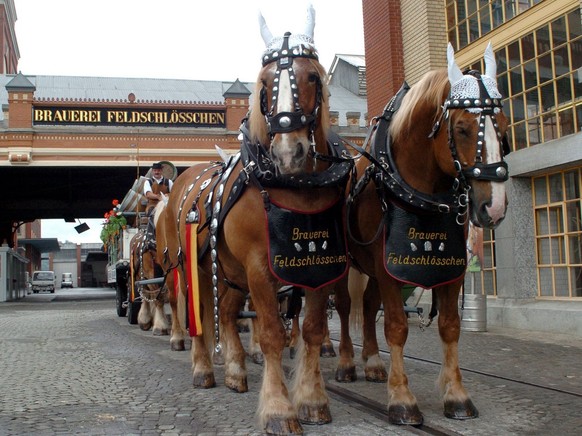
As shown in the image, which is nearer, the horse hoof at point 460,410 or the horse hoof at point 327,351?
the horse hoof at point 460,410

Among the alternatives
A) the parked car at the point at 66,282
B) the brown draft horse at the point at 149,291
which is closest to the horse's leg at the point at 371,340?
the brown draft horse at the point at 149,291

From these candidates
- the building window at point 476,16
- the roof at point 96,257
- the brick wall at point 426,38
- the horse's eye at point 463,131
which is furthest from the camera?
the roof at point 96,257

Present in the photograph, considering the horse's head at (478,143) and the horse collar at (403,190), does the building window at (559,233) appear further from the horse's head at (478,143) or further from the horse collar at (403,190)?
the horse's head at (478,143)

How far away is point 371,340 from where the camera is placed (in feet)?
19.4

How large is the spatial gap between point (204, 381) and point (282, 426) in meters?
1.84

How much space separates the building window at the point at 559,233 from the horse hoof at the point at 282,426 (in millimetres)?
6787

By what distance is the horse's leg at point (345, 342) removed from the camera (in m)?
5.79

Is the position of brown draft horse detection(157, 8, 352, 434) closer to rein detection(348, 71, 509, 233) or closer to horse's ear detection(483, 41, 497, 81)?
rein detection(348, 71, 509, 233)

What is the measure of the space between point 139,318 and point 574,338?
7227mm

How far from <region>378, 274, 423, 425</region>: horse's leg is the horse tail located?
1.68 metres

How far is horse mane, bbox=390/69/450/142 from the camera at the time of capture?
425 centimetres

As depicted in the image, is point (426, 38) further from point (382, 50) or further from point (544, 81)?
point (544, 81)

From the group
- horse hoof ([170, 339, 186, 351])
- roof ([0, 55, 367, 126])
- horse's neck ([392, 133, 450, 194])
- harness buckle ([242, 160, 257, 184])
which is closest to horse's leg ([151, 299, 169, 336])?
horse hoof ([170, 339, 186, 351])

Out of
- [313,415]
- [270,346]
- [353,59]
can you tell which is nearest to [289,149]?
[270,346]
